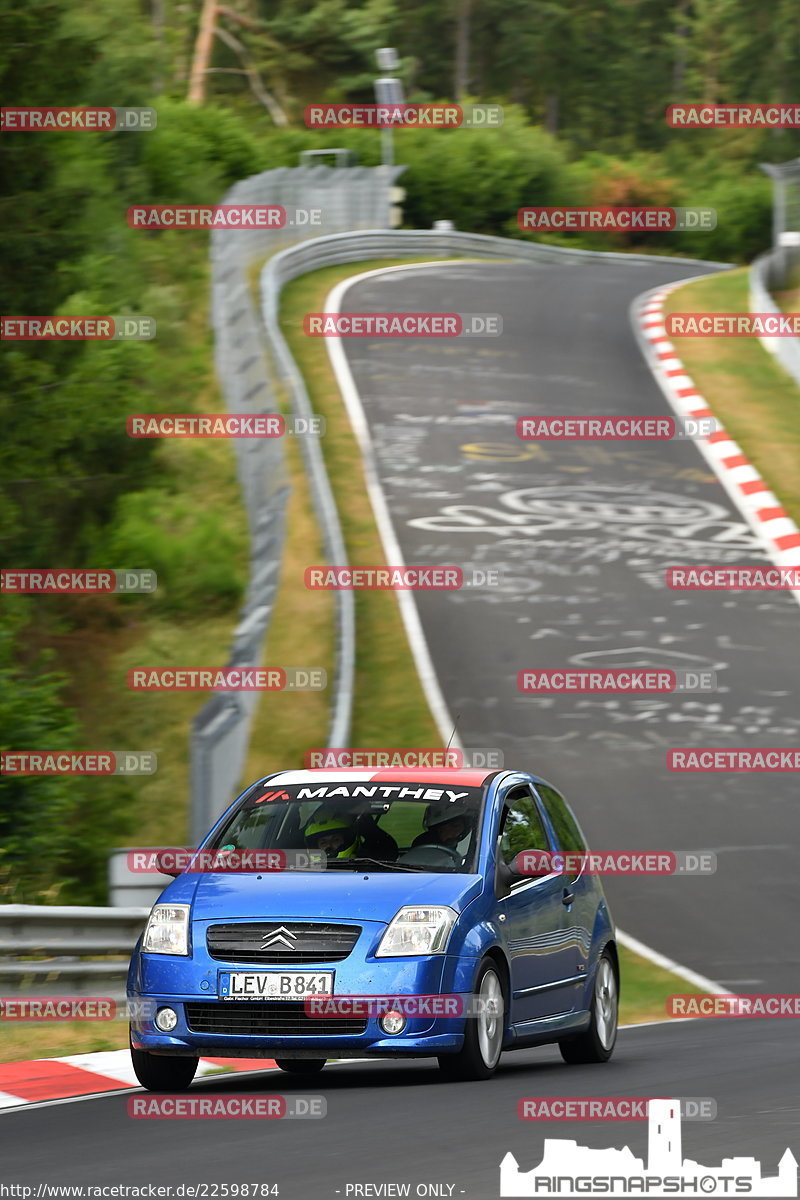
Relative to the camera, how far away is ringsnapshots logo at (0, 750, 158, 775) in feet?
48.8

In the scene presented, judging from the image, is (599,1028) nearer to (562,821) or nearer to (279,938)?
(562,821)

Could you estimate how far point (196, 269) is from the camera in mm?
38031

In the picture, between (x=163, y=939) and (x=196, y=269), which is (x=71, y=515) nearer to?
(x=163, y=939)

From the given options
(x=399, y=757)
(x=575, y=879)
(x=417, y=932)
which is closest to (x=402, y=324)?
(x=399, y=757)

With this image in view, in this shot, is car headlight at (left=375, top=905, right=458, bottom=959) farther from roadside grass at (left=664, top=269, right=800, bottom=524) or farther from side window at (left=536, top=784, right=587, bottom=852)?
roadside grass at (left=664, top=269, right=800, bottom=524)

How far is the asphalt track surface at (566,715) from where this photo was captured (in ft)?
24.3

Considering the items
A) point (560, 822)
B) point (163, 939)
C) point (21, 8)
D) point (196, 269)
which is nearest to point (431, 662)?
point (21, 8)

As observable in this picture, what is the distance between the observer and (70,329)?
70.0ft

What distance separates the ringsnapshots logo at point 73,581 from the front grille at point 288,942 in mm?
10695

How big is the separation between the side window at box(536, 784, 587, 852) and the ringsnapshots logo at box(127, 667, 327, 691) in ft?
20.7

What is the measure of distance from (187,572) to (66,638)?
67.4 inches

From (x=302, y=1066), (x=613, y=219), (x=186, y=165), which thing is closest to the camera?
(x=302, y=1066)

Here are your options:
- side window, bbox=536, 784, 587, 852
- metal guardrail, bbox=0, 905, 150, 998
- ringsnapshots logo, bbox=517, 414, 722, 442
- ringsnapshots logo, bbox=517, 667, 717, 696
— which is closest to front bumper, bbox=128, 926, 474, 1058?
side window, bbox=536, 784, 587, 852

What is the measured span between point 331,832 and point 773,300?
26728mm
